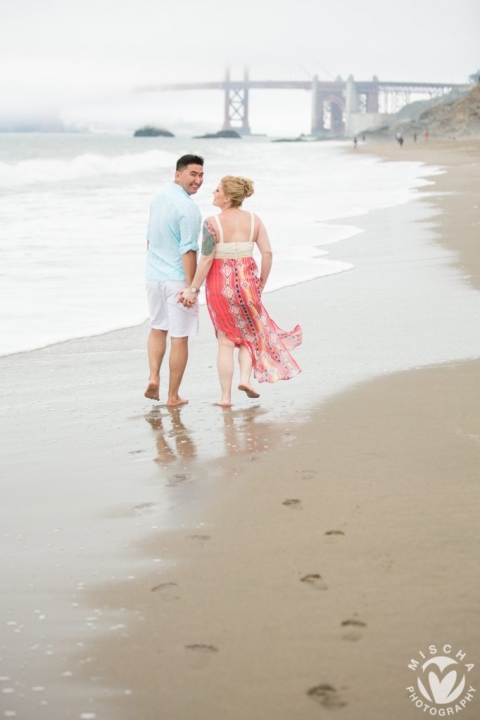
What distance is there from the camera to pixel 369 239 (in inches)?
425

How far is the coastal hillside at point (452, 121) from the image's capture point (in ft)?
227

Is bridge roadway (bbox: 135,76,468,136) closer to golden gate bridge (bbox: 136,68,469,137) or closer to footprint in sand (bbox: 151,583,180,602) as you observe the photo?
golden gate bridge (bbox: 136,68,469,137)

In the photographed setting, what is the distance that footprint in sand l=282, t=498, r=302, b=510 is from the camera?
2.97 metres

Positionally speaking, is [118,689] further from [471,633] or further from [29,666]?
[471,633]

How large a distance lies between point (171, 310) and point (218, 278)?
0.85 ft

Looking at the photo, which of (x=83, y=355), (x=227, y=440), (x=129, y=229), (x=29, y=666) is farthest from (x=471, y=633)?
(x=129, y=229)

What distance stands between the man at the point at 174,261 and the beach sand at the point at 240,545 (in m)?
0.20

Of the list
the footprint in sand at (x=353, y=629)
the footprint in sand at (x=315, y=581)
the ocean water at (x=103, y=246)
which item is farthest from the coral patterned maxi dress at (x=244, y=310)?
the footprint in sand at (x=353, y=629)

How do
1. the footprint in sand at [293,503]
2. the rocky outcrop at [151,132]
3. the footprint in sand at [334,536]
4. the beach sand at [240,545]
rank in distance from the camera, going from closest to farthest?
the beach sand at [240,545] < the footprint in sand at [334,536] < the footprint in sand at [293,503] < the rocky outcrop at [151,132]

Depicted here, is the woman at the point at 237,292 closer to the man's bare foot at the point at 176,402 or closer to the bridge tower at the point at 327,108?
the man's bare foot at the point at 176,402

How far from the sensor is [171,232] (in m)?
4.50

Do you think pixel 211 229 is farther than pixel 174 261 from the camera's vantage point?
No

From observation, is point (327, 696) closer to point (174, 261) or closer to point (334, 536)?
point (334, 536)

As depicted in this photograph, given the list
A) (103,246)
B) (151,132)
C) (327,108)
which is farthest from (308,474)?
(327,108)
